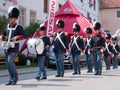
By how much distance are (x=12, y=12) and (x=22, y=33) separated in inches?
26.9

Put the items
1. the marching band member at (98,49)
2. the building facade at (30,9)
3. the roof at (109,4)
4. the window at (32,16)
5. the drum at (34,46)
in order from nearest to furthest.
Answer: the drum at (34,46) < the marching band member at (98,49) < the building facade at (30,9) < the window at (32,16) < the roof at (109,4)

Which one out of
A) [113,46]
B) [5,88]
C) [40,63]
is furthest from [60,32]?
[113,46]

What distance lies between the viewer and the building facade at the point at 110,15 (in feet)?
223

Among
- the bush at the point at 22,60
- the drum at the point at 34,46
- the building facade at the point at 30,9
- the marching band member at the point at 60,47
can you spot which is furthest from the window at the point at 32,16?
the drum at the point at 34,46

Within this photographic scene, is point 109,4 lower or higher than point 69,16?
higher

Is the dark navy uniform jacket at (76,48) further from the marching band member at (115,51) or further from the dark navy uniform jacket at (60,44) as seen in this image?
the marching band member at (115,51)

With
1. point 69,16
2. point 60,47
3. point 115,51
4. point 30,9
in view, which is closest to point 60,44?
point 60,47

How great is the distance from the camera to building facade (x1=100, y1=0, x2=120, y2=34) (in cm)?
6794

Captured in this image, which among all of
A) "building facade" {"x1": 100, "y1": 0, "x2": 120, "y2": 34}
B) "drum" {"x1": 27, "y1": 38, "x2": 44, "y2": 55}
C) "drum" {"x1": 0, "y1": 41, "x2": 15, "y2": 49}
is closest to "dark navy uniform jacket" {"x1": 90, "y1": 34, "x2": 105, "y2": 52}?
"drum" {"x1": 27, "y1": 38, "x2": 44, "y2": 55}

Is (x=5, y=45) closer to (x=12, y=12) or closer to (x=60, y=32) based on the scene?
(x=12, y=12)

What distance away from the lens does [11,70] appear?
40.1 ft

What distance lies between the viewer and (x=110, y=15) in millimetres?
69000

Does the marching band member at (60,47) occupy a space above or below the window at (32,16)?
below

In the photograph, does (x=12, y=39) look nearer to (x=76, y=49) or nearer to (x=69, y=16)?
(x=76, y=49)
